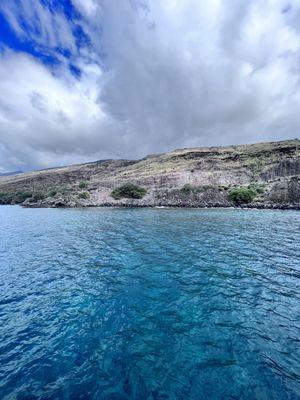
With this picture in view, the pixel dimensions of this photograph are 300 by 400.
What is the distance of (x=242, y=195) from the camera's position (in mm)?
77188

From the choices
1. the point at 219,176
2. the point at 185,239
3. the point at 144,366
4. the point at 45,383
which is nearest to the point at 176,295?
the point at 144,366

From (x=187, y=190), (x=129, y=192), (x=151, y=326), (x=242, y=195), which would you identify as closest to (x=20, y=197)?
(x=129, y=192)

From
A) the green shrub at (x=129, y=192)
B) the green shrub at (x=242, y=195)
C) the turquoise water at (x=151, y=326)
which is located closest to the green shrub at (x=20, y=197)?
the green shrub at (x=129, y=192)

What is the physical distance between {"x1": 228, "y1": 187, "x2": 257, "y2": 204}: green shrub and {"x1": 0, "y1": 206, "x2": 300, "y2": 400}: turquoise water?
59023 millimetres

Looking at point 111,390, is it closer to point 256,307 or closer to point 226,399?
point 226,399

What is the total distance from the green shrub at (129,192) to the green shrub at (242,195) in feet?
109

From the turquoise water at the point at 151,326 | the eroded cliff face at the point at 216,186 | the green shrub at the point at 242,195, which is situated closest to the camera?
the turquoise water at the point at 151,326

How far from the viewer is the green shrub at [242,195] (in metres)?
76.9

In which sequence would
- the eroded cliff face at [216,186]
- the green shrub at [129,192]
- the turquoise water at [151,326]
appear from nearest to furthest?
the turquoise water at [151,326], the eroded cliff face at [216,186], the green shrub at [129,192]

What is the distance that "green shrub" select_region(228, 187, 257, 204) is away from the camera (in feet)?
252

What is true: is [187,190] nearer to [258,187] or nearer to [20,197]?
[258,187]

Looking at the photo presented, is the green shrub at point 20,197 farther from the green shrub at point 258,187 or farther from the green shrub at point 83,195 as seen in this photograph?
the green shrub at point 258,187

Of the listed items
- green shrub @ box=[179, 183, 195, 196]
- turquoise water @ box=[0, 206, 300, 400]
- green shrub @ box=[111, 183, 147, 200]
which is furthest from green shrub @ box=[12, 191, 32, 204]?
turquoise water @ box=[0, 206, 300, 400]

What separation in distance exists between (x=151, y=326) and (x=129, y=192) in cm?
8439
